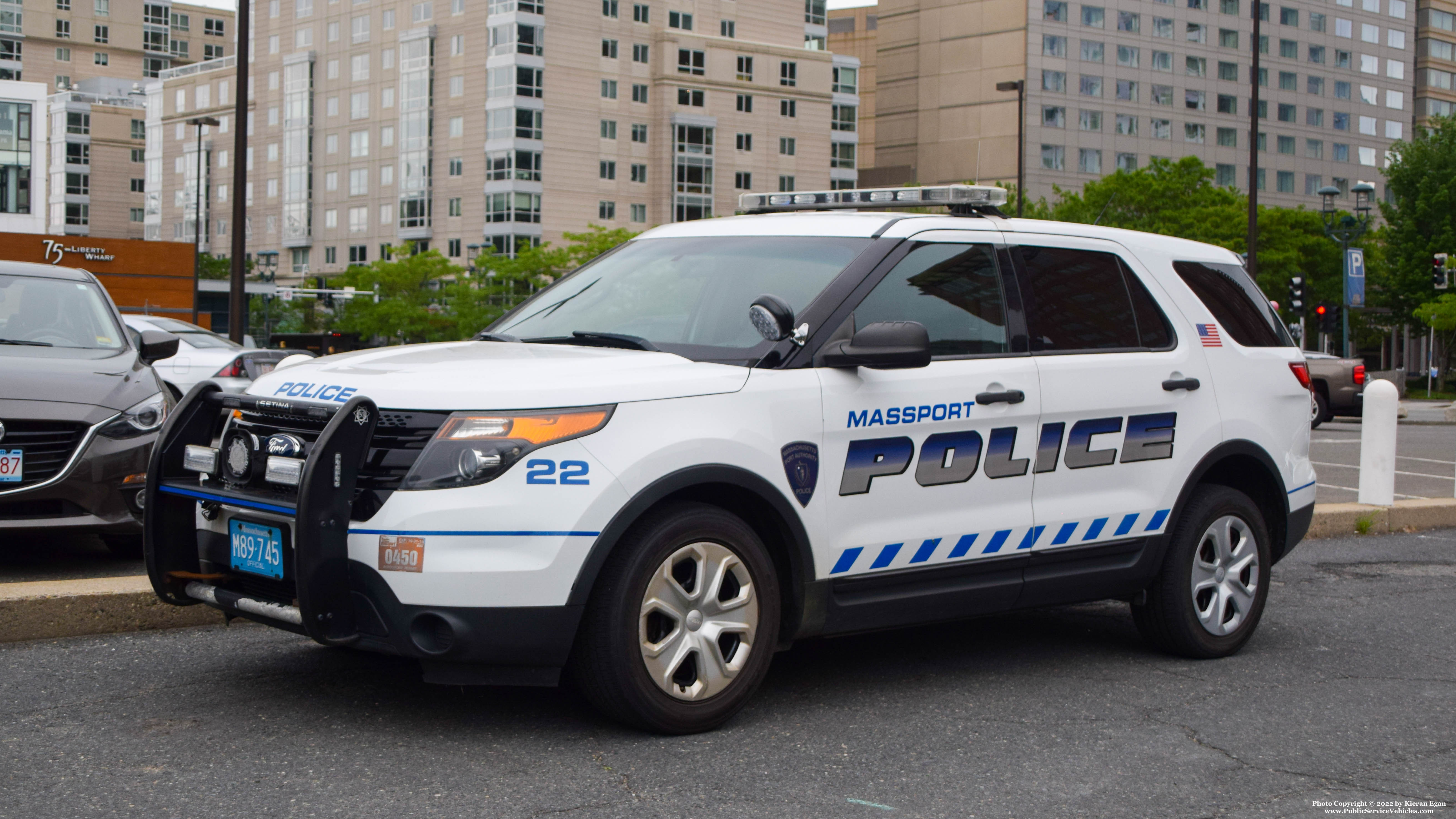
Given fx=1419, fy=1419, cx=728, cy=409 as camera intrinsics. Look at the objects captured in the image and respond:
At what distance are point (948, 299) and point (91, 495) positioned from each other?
4278 millimetres

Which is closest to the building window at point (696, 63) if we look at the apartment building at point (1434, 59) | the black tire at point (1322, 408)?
the apartment building at point (1434, 59)

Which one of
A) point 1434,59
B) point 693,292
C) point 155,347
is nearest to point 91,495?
point 155,347

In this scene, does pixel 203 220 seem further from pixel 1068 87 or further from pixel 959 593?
pixel 959 593

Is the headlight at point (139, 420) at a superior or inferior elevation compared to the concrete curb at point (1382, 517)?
superior

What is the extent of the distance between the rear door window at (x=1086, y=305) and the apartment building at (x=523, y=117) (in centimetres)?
7621

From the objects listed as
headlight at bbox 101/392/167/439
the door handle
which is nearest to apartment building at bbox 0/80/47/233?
headlight at bbox 101/392/167/439

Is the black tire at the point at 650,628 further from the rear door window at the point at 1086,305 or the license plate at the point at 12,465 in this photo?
the license plate at the point at 12,465

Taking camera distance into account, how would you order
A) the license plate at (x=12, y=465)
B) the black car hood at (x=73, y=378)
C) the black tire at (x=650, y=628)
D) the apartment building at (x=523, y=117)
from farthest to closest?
the apartment building at (x=523, y=117) → the black car hood at (x=73, y=378) → the license plate at (x=12, y=465) → the black tire at (x=650, y=628)

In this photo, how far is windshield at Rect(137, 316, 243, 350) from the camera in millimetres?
17016

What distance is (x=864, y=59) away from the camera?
111 m

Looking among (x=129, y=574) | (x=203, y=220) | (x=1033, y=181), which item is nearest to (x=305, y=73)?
(x=203, y=220)

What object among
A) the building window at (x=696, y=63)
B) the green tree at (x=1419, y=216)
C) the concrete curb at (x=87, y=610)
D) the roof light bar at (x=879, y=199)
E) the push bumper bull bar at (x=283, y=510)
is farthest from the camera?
the building window at (x=696, y=63)

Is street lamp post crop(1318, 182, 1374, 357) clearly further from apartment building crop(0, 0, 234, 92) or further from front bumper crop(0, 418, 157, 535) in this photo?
apartment building crop(0, 0, 234, 92)

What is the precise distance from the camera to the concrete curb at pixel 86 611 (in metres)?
5.69
